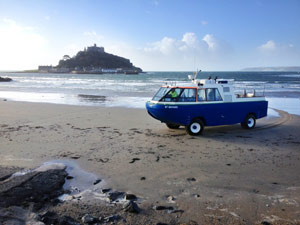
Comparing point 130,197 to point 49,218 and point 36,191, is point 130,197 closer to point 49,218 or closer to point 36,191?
point 49,218

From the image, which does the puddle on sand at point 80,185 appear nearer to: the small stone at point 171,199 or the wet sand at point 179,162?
the wet sand at point 179,162

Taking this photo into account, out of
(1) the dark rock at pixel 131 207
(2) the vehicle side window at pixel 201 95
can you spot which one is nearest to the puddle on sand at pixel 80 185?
(1) the dark rock at pixel 131 207

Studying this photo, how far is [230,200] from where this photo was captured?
5684 millimetres

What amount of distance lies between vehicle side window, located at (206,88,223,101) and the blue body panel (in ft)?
0.76

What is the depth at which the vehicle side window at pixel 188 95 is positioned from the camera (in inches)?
438

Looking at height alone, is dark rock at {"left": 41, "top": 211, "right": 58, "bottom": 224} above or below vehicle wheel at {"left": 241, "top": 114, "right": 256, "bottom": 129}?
below

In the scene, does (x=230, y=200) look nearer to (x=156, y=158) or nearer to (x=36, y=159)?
(x=156, y=158)

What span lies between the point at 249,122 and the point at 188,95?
328 centimetres

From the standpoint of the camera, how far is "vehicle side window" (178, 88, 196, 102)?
36.5 ft

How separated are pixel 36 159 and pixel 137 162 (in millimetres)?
2734

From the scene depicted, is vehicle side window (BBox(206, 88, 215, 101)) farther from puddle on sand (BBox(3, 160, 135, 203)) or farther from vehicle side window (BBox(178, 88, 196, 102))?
puddle on sand (BBox(3, 160, 135, 203))

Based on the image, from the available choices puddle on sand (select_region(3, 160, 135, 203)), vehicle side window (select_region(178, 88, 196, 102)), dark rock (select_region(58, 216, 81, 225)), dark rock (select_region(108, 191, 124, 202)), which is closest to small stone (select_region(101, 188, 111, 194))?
puddle on sand (select_region(3, 160, 135, 203))

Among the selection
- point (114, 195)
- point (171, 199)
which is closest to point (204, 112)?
point (171, 199)

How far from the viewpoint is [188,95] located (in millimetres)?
11227
